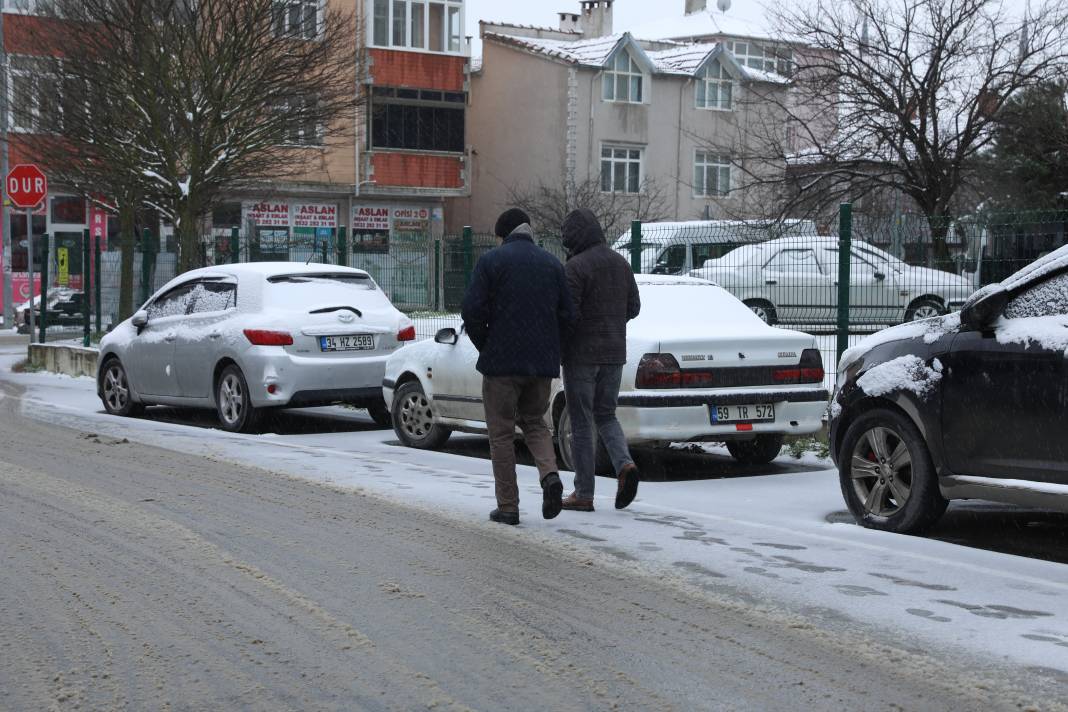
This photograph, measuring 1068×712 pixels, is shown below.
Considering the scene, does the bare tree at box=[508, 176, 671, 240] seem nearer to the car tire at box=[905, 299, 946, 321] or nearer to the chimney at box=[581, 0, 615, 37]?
the chimney at box=[581, 0, 615, 37]

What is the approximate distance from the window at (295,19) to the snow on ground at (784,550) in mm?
15451

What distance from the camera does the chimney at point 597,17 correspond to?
226 feet

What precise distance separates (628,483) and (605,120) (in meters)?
44.2

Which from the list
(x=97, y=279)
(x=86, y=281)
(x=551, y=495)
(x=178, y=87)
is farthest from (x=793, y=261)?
(x=86, y=281)

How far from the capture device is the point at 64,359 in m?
23.4

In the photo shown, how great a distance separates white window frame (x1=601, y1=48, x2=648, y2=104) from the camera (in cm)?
5203

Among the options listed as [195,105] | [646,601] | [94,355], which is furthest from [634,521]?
[195,105]

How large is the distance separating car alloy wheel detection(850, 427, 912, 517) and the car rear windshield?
23.0ft

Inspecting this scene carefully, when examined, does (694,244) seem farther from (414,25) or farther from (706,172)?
(706,172)

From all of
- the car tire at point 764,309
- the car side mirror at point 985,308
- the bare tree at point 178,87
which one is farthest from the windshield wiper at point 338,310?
the bare tree at point 178,87

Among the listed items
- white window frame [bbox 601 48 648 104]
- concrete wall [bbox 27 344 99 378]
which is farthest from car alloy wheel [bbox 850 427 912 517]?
white window frame [bbox 601 48 648 104]

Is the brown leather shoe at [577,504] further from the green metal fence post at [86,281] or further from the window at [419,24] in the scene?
the window at [419,24]

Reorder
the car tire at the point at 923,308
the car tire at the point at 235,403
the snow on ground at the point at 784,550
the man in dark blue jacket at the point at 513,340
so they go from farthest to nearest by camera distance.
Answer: the car tire at the point at 235,403 < the car tire at the point at 923,308 < the man in dark blue jacket at the point at 513,340 < the snow on ground at the point at 784,550

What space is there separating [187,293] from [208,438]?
2.60 metres
